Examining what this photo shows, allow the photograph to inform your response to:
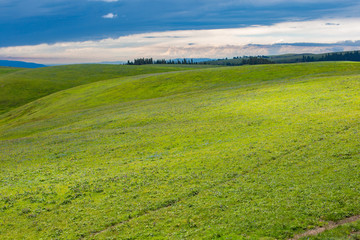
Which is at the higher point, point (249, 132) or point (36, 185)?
point (249, 132)

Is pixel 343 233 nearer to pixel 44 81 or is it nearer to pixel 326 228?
pixel 326 228

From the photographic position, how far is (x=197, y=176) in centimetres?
2147

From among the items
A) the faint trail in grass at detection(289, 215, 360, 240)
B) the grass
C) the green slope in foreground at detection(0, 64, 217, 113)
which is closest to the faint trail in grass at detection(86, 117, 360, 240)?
the faint trail in grass at detection(289, 215, 360, 240)

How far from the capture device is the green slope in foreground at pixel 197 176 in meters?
15.4

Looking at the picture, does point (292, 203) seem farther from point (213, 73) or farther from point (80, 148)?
point (213, 73)

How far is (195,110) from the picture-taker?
4819 centimetres

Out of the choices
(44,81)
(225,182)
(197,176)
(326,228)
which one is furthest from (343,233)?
(44,81)

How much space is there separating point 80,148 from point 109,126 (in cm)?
1221

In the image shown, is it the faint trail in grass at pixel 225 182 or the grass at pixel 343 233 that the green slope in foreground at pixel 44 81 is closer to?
the faint trail in grass at pixel 225 182

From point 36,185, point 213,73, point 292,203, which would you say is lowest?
point 36,185

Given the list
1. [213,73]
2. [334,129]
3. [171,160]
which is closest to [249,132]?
[334,129]

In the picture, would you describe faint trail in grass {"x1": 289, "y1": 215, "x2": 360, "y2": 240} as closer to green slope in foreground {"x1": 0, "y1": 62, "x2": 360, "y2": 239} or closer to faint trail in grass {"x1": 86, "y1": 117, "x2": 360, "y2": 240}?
faint trail in grass {"x1": 86, "y1": 117, "x2": 360, "y2": 240}

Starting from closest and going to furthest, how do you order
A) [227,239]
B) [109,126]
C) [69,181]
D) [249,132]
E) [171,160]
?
[227,239] → [69,181] → [171,160] → [249,132] → [109,126]

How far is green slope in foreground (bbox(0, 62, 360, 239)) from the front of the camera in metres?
15.4
